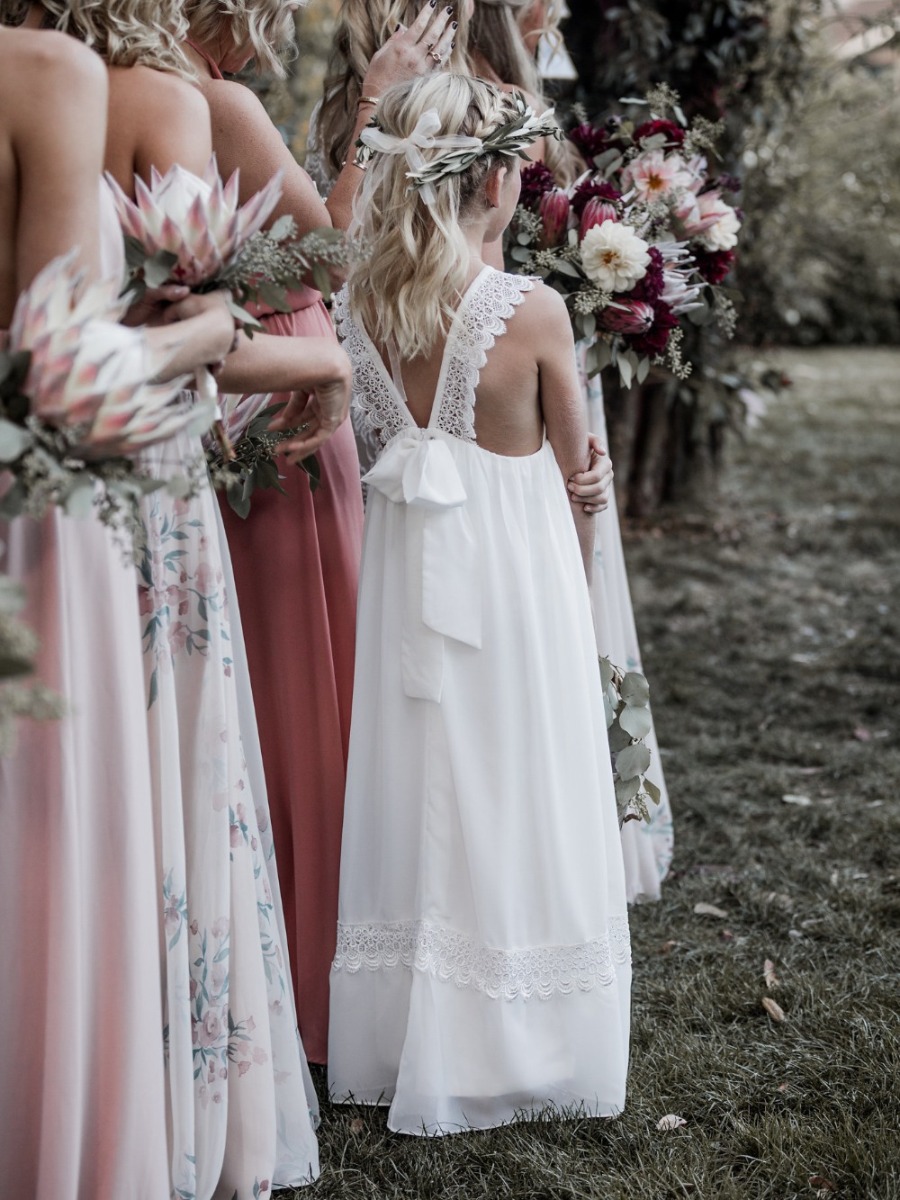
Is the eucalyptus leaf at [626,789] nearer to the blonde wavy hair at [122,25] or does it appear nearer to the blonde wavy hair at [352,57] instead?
the blonde wavy hair at [352,57]

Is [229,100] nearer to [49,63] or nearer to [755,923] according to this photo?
[49,63]

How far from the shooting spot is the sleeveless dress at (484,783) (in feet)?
8.20

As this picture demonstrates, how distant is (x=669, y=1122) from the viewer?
8.41 feet

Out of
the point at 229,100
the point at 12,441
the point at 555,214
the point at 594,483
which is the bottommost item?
the point at 594,483

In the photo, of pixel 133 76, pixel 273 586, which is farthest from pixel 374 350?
pixel 133 76

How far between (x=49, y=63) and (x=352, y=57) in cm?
145

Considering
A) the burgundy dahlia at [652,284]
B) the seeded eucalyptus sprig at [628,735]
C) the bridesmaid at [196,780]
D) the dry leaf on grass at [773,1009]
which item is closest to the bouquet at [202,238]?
the bridesmaid at [196,780]

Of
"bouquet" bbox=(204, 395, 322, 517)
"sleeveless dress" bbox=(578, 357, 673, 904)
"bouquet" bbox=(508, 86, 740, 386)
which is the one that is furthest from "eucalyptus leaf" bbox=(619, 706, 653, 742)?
"bouquet" bbox=(204, 395, 322, 517)

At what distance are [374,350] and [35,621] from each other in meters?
0.98

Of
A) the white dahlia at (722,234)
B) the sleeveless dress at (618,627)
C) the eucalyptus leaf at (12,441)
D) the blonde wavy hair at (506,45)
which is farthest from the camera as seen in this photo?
the sleeveless dress at (618,627)

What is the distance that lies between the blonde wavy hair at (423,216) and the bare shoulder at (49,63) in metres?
0.73

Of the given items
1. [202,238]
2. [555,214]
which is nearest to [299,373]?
[202,238]

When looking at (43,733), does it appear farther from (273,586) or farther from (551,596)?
(551,596)

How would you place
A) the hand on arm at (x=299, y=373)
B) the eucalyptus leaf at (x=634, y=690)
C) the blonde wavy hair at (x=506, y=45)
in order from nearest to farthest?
the hand on arm at (x=299, y=373), the eucalyptus leaf at (x=634, y=690), the blonde wavy hair at (x=506, y=45)
